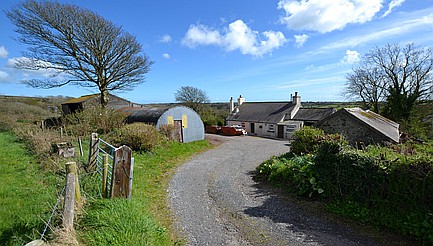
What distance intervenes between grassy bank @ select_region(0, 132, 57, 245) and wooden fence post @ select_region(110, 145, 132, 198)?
1403mm

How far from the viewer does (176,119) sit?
1920 centimetres

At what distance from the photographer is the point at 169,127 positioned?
17.8m

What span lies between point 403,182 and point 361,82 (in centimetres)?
3228

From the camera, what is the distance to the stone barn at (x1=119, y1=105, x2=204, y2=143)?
18.2 meters

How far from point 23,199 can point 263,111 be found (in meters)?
29.8

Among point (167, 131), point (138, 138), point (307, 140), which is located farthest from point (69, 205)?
point (167, 131)

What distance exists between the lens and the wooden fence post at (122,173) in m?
5.54

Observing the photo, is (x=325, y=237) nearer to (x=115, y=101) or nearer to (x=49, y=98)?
(x=115, y=101)

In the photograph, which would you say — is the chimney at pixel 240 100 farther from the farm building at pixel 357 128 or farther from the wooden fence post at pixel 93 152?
Answer: the wooden fence post at pixel 93 152

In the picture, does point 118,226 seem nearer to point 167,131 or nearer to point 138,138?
point 138,138

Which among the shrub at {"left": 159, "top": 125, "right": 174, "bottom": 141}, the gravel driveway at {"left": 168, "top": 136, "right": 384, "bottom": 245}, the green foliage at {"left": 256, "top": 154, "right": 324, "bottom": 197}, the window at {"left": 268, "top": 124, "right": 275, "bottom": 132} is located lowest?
the gravel driveway at {"left": 168, "top": 136, "right": 384, "bottom": 245}

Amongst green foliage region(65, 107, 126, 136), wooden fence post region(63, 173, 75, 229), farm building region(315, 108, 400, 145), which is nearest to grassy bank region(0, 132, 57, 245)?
wooden fence post region(63, 173, 75, 229)

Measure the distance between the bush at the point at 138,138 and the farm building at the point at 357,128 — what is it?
33.5ft

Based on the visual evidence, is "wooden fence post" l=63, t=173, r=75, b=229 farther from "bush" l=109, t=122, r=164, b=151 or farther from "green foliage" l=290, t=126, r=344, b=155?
"green foliage" l=290, t=126, r=344, b=155
